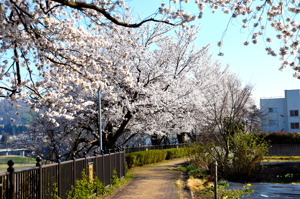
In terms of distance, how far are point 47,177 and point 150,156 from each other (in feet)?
59.2

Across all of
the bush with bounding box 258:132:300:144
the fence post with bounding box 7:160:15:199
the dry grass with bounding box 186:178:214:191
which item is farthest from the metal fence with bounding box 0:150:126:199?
the bush with bounding box 258:132:300:144

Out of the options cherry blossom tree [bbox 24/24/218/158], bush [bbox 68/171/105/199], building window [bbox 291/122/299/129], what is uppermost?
cherry blossom tree [bbox 24/24/218/158]

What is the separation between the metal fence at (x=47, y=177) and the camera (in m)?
5.38

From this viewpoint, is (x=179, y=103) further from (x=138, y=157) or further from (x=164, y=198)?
(x=164, y=198)

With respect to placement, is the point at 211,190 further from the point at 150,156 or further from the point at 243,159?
the point at 150,156

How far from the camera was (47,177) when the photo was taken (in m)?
7.16

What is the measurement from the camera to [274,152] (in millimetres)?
30578

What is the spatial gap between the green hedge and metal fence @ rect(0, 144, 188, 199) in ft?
28.2

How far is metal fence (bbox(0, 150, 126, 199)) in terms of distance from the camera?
17.7 feet

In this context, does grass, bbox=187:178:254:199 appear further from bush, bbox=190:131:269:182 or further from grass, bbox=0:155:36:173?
grass, bbox=0:155:36:173

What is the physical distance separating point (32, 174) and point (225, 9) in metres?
5.74

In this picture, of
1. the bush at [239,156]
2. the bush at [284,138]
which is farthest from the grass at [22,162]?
the bush at [284,138]

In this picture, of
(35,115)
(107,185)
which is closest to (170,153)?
(35,115)

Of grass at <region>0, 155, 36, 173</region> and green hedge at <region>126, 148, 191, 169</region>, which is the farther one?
grass at <region>0, 155, 36, 173</region>
